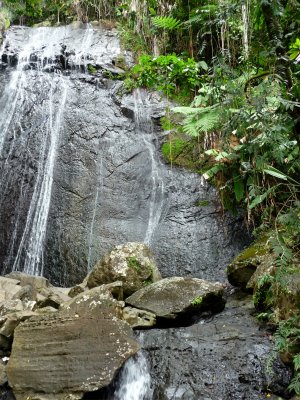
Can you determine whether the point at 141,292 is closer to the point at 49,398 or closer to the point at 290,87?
the point at 49,398

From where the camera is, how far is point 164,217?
783 cm

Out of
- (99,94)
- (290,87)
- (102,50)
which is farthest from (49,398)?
(102,50)

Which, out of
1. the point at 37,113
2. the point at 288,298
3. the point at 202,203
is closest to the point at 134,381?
the point at 288,298

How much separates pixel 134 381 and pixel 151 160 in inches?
221

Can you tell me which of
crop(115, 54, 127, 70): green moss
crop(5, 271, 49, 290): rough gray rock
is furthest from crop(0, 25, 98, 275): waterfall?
crop(5, 271, 49, 290): rough gray rock

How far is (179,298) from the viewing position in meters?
4.95

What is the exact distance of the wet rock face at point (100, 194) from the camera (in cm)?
737

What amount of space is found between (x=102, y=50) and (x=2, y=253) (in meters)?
7.24

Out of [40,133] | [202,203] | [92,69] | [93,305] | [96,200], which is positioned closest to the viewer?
[93,305]

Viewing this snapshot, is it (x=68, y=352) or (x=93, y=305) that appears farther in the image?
(x=93, y=305)

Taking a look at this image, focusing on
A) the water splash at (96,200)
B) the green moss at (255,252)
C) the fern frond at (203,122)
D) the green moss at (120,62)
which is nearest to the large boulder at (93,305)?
the green moss at (255,252)

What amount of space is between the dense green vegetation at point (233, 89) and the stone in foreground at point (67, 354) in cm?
162

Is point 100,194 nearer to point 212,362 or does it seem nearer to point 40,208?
point 40,208

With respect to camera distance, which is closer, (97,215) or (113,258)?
(113,258)
